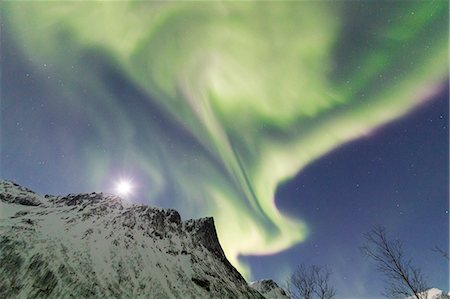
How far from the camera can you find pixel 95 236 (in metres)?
96.1

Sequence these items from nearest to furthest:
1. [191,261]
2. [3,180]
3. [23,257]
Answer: [23,257] < [191,261] < [3,180]

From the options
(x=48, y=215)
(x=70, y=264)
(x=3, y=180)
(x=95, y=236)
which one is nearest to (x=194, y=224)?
(x=95, y=236)

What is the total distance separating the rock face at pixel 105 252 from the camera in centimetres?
6394

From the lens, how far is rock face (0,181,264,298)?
210 ft

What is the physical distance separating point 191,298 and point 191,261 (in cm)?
2538

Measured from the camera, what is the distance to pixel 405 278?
1967cm

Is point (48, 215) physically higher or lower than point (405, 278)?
higher

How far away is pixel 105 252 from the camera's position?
86938 millimetres

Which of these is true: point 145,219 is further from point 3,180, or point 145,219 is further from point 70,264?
point 3,180

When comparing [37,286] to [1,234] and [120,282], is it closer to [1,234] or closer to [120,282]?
[120,282]

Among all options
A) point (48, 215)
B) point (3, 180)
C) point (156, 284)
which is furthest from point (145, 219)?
point (3, 180)

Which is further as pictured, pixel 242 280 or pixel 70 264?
pixel 242 280

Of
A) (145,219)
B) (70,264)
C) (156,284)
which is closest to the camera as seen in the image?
(70,264)

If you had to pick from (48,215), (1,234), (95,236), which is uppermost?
(48,215)
